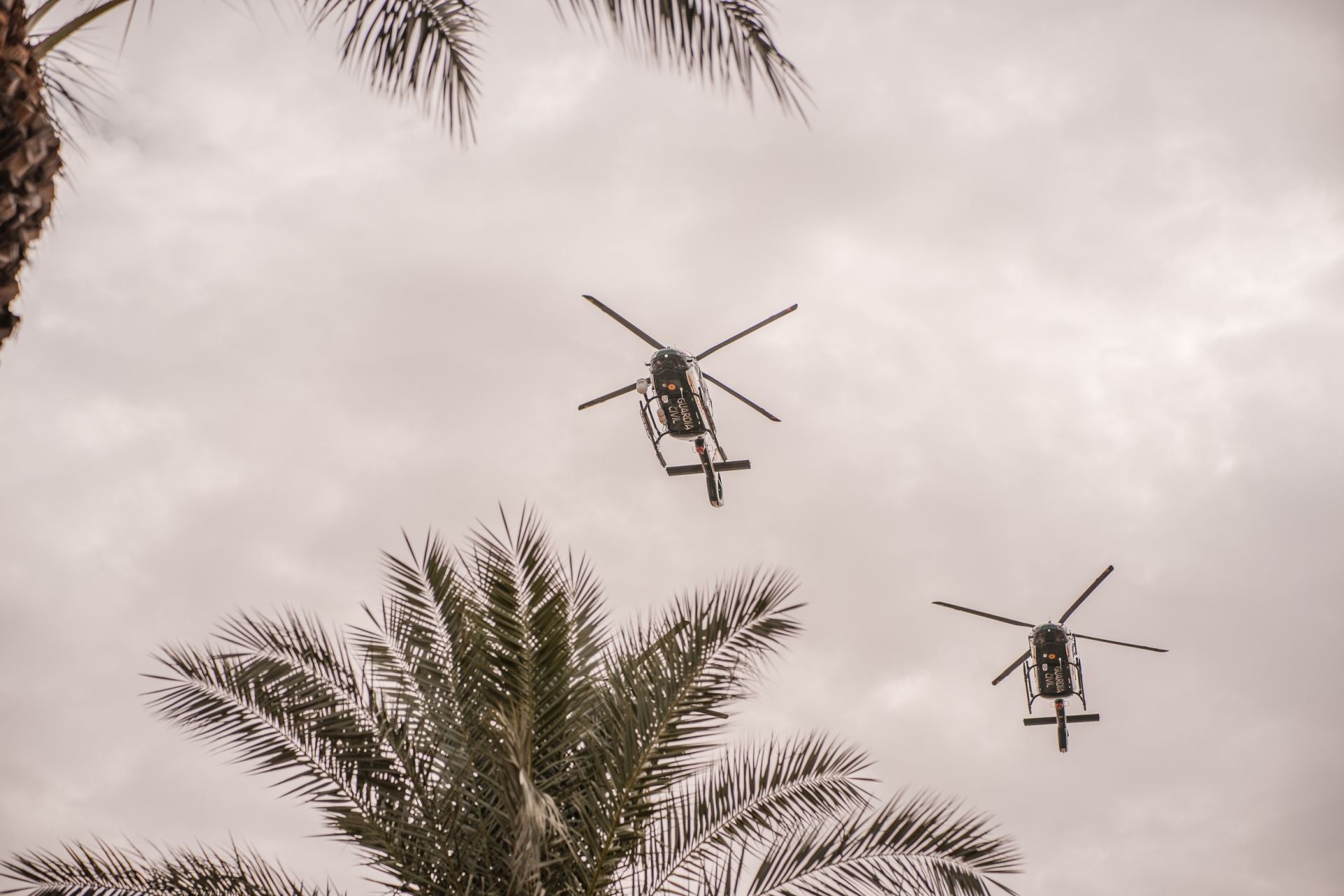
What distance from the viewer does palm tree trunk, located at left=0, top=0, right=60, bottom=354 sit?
3.72 metres

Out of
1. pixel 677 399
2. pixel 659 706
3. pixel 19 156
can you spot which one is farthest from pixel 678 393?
pixel 19 156

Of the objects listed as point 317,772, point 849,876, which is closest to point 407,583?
point 317,772

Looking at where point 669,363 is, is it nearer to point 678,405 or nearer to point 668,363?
point 668,363

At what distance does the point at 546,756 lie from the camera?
754cm

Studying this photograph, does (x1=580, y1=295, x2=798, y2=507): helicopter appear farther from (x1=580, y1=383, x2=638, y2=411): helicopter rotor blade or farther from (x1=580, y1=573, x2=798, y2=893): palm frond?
(x1=580, y1=573, x2=798, y2=893): palm frond

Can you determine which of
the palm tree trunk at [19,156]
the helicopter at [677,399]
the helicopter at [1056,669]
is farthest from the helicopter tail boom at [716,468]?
the palm tree trunk at [19,156]

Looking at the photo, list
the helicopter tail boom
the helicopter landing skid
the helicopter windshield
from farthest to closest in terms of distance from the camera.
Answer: the helicopter landing skid
the helicopter tail boom
the helicopter windshield

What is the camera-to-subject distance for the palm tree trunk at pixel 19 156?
372cm

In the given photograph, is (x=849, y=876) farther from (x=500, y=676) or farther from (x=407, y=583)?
(x=407, y=583)

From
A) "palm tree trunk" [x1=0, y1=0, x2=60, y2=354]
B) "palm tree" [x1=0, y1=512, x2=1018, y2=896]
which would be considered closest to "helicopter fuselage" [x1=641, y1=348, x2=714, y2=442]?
"palm tree" [x1=0, y1=512, x2=1018, y2=896]

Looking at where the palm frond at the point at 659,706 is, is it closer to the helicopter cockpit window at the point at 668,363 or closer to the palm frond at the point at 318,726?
the palm frond at the point at 318,726

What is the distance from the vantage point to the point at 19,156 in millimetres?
3758

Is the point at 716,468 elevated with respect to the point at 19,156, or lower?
elevated

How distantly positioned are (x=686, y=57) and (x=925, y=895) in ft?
18.3
